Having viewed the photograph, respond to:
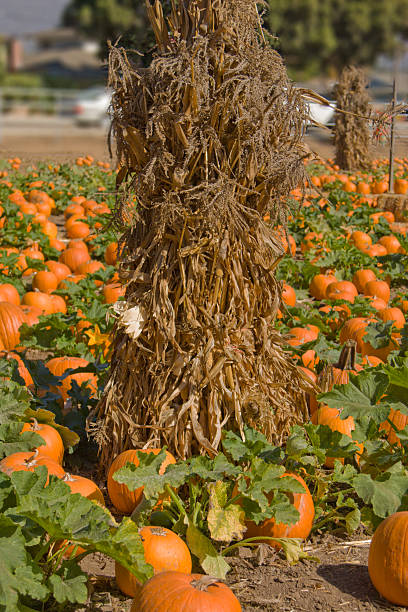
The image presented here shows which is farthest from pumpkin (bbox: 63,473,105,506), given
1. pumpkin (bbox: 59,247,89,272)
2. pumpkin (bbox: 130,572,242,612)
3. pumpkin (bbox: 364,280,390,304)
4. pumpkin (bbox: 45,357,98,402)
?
A: pumpkin (bbox: 59,247,89,272)

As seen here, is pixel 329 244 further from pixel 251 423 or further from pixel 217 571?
pixel 217 571

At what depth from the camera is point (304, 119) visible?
11.6 feet

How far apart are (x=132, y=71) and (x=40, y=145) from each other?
84.6ft

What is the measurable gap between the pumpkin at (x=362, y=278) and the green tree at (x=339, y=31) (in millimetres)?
53775

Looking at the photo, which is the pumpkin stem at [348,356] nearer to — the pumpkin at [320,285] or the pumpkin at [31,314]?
the pumpkin at [31,314]

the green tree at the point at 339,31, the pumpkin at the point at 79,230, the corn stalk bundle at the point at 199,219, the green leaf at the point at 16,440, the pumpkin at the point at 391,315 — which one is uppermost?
the green tree at the point at 339,31

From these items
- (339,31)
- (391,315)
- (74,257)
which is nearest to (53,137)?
(74,257)

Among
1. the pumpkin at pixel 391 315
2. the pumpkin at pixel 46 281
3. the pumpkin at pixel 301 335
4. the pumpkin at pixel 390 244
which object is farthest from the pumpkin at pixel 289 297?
the pumpkin at pixel 390 244

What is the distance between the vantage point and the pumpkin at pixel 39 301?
6.82 metres

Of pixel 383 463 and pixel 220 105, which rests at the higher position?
pixel 220 105

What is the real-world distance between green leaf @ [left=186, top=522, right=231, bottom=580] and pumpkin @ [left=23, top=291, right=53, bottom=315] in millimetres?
3999

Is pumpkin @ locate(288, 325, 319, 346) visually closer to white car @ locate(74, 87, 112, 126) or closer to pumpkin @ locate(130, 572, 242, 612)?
pumpkin @ locate(130, 572, 242, 612)

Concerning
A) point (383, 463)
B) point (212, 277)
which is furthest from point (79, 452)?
point (383, 463)

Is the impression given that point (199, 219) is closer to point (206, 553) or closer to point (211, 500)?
point (211, 500)
